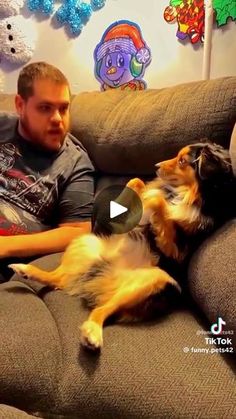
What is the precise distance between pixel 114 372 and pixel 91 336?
10 cm

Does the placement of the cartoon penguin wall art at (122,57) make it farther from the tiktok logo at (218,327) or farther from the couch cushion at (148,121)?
the tiktok logo at (218,327)

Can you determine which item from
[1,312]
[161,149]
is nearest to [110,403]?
[1,312]

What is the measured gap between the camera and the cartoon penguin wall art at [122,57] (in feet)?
8.36

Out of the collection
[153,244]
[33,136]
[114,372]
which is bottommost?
[114,372]

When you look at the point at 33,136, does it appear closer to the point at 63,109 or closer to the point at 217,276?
the point at 63,109

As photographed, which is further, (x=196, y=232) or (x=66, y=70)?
(x=66, y=70)

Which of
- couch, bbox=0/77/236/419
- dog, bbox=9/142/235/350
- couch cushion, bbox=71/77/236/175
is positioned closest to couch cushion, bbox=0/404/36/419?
couch, bbox=0/77/236/419

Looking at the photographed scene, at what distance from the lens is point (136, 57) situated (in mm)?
2566

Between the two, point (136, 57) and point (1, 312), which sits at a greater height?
point (136, 57)

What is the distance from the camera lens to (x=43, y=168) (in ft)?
5.78

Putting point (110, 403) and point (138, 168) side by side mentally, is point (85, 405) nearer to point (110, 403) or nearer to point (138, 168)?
point (110, 403)

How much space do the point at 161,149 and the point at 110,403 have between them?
936 millimetres

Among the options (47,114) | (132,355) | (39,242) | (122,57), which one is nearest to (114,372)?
(132,355)

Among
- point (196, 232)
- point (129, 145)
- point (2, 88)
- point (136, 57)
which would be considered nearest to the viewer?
point (196, 232)
